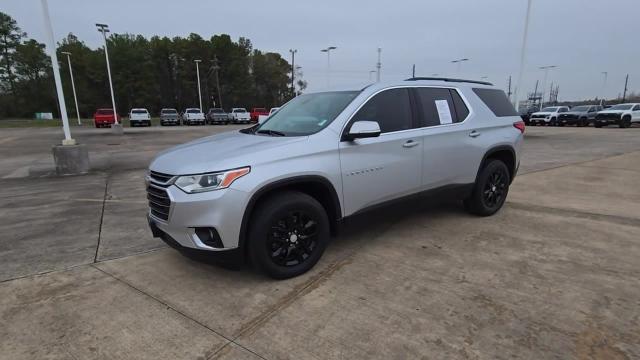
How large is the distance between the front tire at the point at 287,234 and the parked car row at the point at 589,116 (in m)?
32.1

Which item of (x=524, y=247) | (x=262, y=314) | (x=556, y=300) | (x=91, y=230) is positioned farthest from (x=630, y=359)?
(x=91, y=230)

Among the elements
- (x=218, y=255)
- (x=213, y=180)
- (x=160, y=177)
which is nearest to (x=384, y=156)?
(x=213, y=180)

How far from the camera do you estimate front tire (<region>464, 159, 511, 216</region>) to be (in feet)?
16.1

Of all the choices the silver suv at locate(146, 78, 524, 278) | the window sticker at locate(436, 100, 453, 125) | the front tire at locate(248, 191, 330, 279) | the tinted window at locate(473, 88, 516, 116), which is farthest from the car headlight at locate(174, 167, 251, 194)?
the tinted window at locate(473, 88, 516, 116)

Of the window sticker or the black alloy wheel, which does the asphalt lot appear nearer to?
the black alloy wheel

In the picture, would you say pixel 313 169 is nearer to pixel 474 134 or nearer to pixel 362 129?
pixel 362 129

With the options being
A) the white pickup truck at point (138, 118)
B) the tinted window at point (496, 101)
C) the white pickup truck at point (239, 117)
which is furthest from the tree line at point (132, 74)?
the tinted window at point (496, 101)

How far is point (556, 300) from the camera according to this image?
9.80 feet

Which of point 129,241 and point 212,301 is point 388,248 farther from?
point 129,241

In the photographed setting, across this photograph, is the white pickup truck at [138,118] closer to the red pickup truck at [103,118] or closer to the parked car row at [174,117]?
the parked car row at [174,117]

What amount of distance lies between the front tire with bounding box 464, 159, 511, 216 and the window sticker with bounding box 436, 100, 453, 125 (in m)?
0.98

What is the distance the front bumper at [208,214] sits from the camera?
2.89 m

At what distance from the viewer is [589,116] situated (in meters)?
30.8

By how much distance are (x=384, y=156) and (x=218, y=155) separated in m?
1.62
